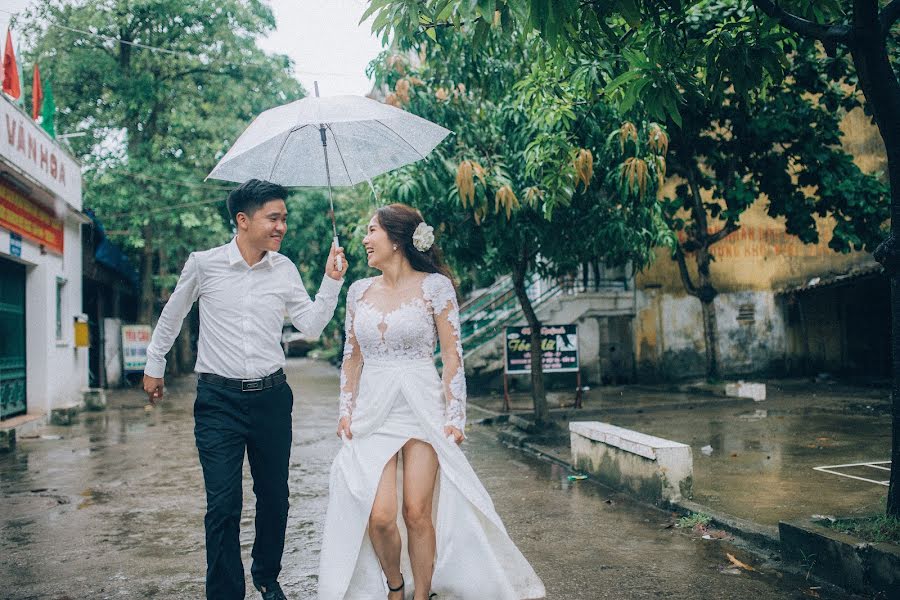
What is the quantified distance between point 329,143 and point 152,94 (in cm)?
1979

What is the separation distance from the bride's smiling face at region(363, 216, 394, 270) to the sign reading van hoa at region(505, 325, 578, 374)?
9.61 m

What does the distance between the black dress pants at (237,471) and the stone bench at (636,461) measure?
3.49 meters

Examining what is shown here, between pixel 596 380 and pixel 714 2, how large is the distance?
31.1 feet

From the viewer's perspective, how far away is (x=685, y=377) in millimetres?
18922

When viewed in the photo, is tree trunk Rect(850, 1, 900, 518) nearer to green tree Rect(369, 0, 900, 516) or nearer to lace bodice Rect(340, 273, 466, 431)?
green tree Rect(369, 0, 900, 516)

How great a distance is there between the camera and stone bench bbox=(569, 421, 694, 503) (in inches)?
255

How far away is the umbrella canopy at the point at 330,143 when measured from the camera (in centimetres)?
425

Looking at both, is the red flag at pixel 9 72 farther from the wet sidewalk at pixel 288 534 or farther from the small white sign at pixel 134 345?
the small white sign at pixel 134 345

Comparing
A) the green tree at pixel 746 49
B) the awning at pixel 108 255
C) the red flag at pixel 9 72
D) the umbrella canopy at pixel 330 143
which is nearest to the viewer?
the umbrella canopy at pixel 330 143

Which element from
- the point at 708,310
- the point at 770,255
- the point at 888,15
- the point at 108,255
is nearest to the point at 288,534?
the point at 888,15

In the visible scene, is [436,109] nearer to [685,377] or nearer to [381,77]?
[381,77]

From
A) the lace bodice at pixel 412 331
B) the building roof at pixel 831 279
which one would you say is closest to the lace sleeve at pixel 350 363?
the lace bodice at pixel 412 331

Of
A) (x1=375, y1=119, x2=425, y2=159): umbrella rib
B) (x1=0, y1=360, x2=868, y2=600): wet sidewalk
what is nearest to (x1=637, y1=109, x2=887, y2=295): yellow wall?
(x1=0, y1=360, x2=868, y2=600): wet sidewalk

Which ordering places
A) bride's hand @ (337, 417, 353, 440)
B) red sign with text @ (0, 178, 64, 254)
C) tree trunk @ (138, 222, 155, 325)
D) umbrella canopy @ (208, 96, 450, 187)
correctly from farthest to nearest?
tree trunk @ (138, 222, 155, 325) → red sign with text @ (0, 178, 64, 254) → umbrella canopy @ (208, 96, 450, 187) → bride's hand @ (337, 417, 353, 440)
